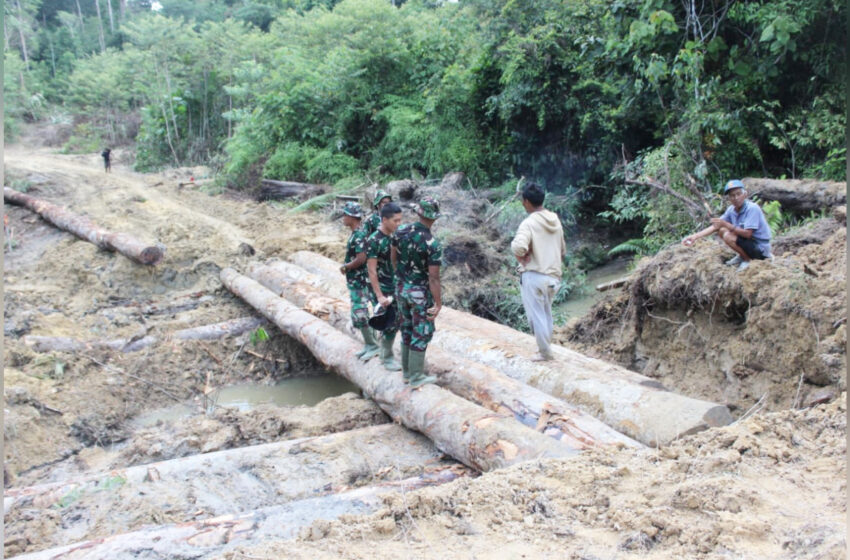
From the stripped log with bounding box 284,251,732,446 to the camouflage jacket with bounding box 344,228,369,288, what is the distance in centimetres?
117

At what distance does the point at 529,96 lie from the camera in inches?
557

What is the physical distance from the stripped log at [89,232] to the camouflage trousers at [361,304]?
20.3ft

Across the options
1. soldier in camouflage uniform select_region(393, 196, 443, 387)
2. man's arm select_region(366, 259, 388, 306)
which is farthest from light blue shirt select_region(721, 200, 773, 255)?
man's arm select_region(366, 259, 388, 306)

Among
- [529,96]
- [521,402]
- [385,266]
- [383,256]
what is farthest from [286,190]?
[521,402]

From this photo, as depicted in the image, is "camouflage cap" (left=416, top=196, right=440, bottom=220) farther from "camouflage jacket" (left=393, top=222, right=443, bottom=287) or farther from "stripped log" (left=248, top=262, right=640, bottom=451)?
"stripped log" (left=248, top=262, right=640, bottom=451)

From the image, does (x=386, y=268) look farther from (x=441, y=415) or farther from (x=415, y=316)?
(x=441, y=415)

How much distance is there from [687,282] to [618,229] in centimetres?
781

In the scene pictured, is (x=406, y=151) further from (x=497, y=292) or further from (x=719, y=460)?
(x=719, y=460)

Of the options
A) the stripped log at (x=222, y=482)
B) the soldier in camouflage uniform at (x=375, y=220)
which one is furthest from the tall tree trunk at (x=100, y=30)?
the stripped log at (x=222, y=482)

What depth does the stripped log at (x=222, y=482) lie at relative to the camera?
438 centimetres

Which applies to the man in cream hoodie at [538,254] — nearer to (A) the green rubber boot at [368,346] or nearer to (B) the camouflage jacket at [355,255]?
(B) the camouflage jacket at [355,255]

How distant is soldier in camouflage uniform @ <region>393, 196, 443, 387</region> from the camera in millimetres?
5234

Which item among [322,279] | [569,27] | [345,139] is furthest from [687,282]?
[345,139]

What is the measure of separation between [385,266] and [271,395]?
11.1ft
